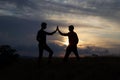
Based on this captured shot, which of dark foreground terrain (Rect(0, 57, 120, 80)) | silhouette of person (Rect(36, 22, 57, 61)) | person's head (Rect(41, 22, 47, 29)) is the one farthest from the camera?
silhouette of person (Rect(36, 22, 57, 61))

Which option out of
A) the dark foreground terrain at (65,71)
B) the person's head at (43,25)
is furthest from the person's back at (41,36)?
the dark foreground terrain at (65,71)

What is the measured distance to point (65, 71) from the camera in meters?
23.6

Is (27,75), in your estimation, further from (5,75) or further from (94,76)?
(94,76)

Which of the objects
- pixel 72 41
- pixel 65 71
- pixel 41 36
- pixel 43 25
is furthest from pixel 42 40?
pixel 65 71

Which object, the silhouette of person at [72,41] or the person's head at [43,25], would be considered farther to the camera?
the silhouette of person at [72,41]

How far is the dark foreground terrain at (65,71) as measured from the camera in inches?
862

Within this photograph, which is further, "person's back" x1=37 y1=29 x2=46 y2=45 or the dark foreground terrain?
"person's back" x1=37 y1=29 x2=46 y2=45

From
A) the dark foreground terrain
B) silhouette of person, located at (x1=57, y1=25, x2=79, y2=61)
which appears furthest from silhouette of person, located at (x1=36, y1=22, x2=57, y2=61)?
silhouette of person, located at (x1=57, y1=25, x2=79, y2=61)

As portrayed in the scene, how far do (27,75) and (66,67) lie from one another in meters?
2.95

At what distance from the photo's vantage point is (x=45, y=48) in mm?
25891

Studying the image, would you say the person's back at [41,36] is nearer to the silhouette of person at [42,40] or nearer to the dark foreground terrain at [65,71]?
the silhouette of person at [42,40]

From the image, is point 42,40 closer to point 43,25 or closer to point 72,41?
point 43,25

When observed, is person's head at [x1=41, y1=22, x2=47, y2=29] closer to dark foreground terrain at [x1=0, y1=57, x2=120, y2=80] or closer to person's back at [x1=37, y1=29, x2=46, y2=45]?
person's back at [x1=37, y1=29, x2=46, y2=45]

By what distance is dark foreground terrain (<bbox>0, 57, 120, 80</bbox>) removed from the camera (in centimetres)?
2189
